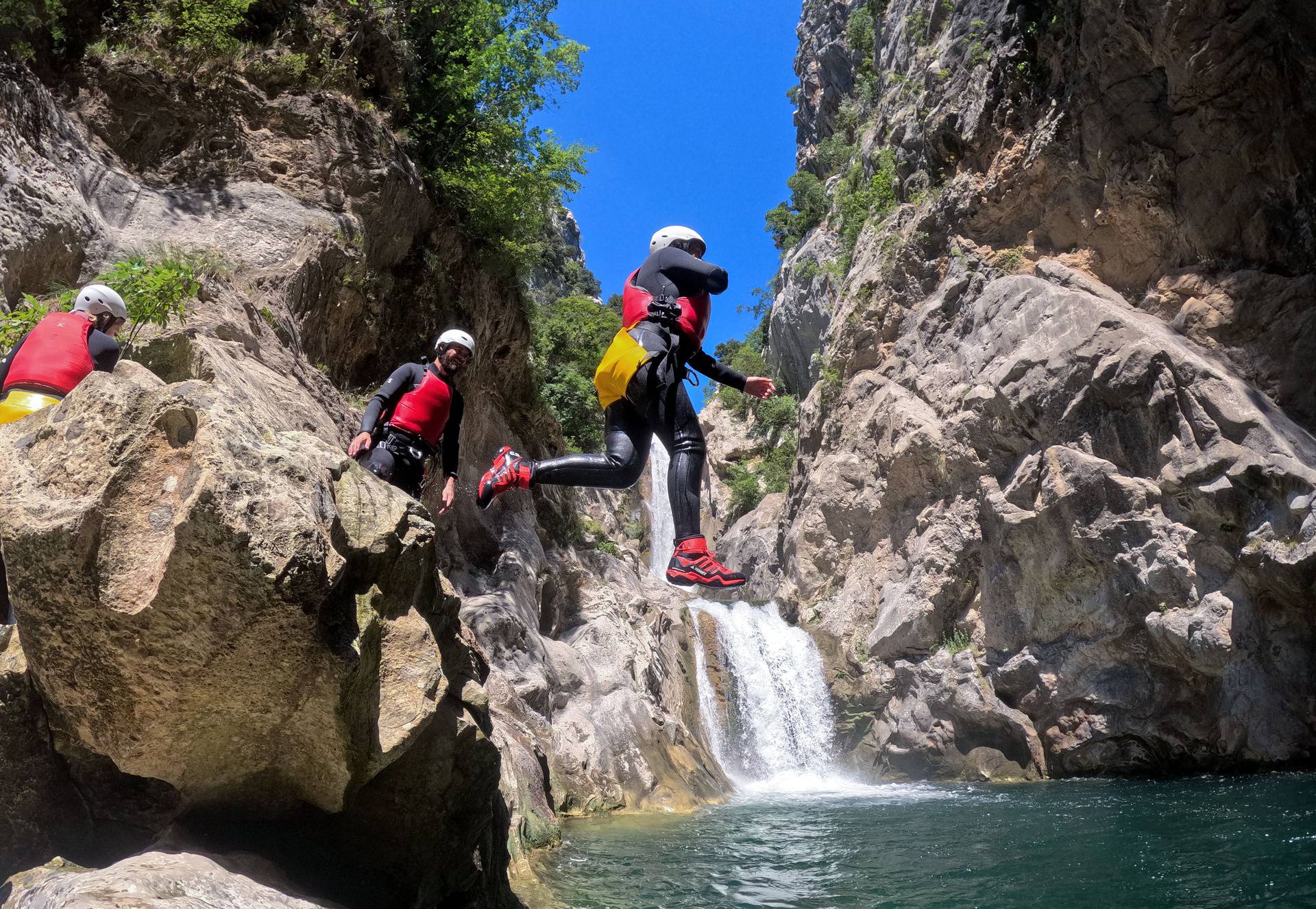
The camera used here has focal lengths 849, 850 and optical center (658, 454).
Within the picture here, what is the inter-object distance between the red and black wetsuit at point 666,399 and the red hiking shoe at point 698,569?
0.09m

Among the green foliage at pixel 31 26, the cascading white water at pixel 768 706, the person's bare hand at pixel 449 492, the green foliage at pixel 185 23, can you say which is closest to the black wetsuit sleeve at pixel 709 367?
the person's bare hand at pixel 449 492

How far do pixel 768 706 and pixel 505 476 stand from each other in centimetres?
1493

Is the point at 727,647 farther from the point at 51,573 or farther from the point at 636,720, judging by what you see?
the point at 51,573

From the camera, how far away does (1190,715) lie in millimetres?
13438

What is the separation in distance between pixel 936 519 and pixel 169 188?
1419 cm

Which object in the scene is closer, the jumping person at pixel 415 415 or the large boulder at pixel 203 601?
the large boulder at pixel 203 601

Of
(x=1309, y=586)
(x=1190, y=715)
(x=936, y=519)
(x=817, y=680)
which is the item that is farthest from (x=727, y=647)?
(x=1309, y=586)

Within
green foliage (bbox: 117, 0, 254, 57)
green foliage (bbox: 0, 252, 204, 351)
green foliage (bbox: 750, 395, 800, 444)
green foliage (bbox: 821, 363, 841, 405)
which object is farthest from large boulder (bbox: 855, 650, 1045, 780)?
green foliage (bbox: 750, 395, 800, 444)

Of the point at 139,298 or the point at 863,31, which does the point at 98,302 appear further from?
the point at 863,31

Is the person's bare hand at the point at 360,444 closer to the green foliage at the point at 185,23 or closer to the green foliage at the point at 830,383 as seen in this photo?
the green foliage at the point at 185,23

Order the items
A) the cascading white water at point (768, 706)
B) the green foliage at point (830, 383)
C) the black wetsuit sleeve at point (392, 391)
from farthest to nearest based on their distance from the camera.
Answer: the green foliage at point (830, 383)
the cascading white water at point (768, 706)
the black wetsuit sleeve at point (392, 391)

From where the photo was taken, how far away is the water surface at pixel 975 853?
617 cm

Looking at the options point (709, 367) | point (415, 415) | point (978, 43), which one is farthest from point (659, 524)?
point (709, 367)

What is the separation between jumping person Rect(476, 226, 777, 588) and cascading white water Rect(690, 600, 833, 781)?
530 inches
